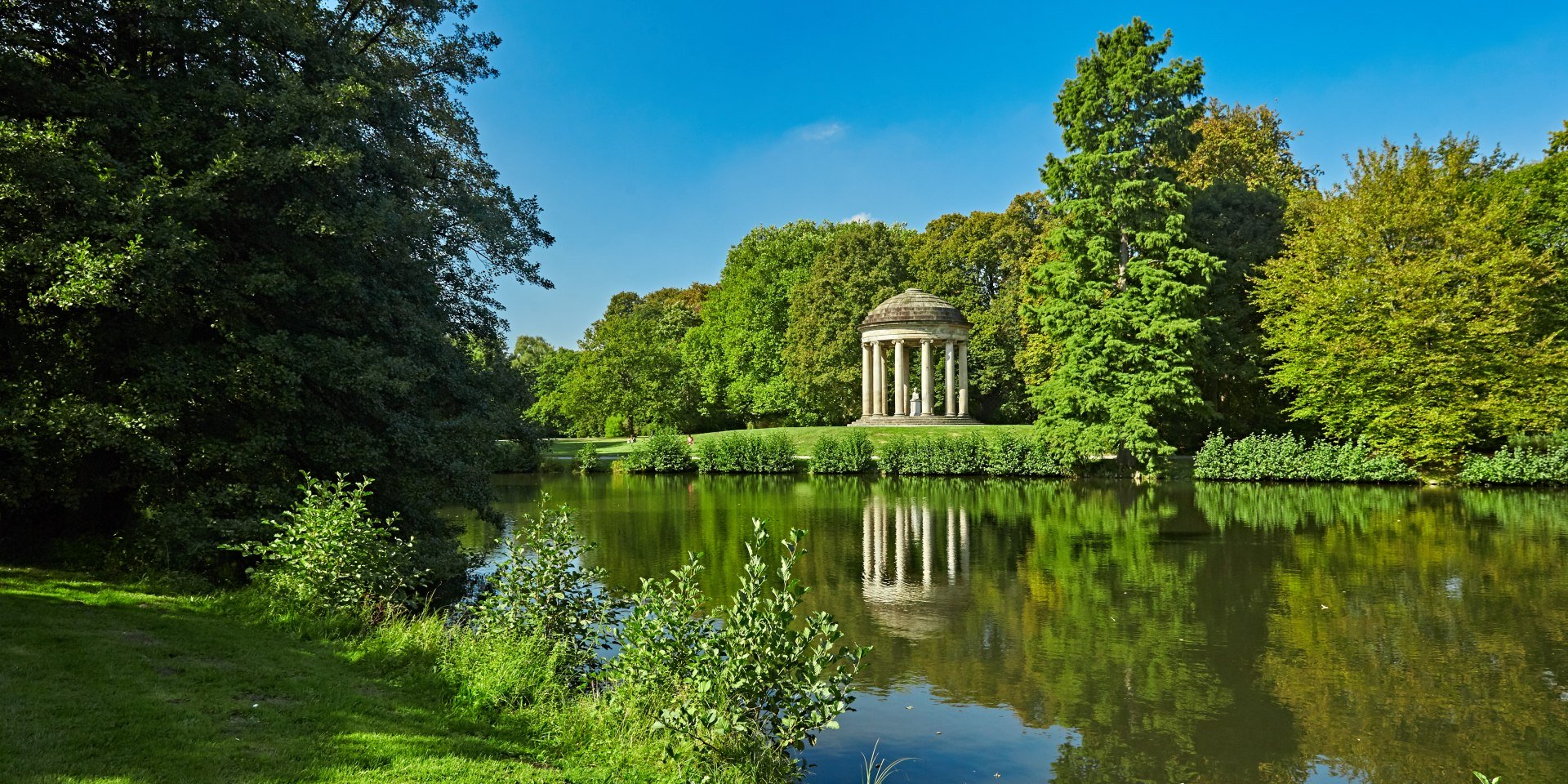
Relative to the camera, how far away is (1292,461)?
25391 millimetres

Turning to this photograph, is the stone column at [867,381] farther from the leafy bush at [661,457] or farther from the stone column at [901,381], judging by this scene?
the leafy bush at [661,457]

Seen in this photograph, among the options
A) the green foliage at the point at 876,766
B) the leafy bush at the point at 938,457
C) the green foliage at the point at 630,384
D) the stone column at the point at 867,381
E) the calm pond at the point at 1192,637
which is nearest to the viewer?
the green foliage at the point at 876,766

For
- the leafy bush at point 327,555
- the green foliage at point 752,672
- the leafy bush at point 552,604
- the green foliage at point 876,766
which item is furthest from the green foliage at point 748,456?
the green foliage at point 752,672

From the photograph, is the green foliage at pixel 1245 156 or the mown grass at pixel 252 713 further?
the green foliage at pixel 1245 156

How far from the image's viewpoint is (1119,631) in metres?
8.83

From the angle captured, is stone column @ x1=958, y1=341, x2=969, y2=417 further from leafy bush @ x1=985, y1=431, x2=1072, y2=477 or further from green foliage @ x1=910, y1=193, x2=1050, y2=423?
leafy bush @ x1=985, y1=431, x2=1072, y2=477

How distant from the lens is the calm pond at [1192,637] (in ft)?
19.0

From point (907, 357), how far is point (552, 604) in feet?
112

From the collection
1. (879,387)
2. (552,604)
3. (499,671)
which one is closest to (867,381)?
(879,387)

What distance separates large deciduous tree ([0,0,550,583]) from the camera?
7.19m

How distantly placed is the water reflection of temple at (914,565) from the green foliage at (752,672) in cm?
411

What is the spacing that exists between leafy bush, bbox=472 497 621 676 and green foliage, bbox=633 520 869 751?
1.34 m

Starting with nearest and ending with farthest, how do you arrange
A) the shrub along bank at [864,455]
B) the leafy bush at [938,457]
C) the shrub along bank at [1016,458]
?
the shrub along bank at [1016,458], the shrub along bank at [864,455], the leafy bush at [938,457]

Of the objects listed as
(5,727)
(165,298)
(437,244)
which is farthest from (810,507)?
(5,727)
